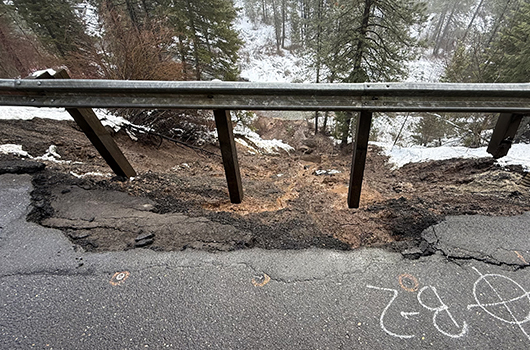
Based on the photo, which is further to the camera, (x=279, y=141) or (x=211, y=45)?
(x=279, y=141)

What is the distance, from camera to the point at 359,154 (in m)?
2.43

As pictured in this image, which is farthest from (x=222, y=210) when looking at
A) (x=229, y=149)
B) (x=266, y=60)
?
(x=266, y=60)

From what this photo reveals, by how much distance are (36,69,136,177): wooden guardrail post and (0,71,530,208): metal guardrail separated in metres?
0.02

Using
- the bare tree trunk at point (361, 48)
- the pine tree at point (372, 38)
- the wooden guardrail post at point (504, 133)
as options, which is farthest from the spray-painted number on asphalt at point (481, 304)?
the pine tree at point (372, 38)

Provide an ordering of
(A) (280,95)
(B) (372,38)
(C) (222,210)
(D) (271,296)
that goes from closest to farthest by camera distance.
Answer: (D) (271,296)
(A) (280,95)
(C) (222,210)
(B) (372,38)

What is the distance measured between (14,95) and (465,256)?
4.51m

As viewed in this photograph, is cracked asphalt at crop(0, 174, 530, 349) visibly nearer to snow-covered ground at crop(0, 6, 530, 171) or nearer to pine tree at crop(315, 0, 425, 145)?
snow-covered ground at crop(0, 6, 530, 171)

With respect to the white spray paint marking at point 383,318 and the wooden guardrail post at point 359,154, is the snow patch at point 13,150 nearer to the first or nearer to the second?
the wooden guardrail post at point 359,154

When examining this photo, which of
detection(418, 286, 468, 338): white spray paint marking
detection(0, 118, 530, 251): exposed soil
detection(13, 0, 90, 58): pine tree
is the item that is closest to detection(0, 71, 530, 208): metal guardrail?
detection(0, 118, 530, 251): exposed soil

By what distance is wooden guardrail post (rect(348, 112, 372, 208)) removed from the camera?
2.26 m

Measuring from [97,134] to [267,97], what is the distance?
2.08 meters

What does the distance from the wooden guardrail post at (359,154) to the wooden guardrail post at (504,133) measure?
2097mm

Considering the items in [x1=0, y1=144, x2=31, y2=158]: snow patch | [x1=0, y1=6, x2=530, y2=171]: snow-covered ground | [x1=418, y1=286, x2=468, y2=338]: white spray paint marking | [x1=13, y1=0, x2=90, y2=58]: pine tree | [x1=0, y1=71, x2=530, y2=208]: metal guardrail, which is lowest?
[x1=0, y1=6, x2=530, y2=171]: snow-covered ground

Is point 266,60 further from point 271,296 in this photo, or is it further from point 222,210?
point 271,296
